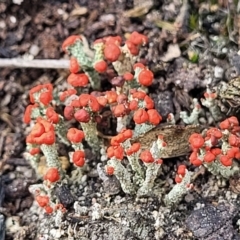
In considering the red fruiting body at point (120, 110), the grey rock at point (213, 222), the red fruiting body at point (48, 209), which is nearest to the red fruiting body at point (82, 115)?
the red fruiting body at point (120, 110)

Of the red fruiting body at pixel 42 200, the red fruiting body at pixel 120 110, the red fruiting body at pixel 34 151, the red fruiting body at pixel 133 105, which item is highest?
the red fruiting body at pixel 133 105

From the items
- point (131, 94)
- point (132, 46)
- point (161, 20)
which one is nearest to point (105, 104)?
point (131, 94)

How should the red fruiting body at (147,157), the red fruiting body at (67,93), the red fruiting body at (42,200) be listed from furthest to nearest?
the red fruiting body at (67,93) < the red fruiting body at (42,200) < the red fruiting body at (147,157)

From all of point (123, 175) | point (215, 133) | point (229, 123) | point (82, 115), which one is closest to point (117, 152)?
point (123, 175)

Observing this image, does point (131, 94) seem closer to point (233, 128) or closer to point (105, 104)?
point (105, 104)

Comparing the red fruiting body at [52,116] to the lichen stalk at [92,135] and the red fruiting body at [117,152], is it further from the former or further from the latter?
the red fruiting body at [117,152]
